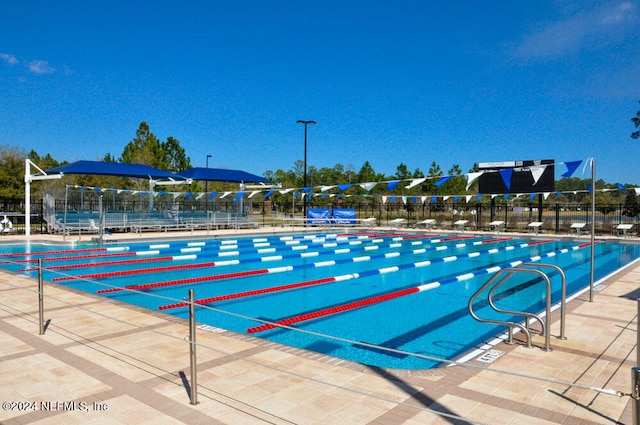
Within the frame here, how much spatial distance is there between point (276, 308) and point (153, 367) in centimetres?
366

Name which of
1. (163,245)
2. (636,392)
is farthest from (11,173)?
(636,392)

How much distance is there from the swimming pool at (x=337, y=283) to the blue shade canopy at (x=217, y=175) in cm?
568

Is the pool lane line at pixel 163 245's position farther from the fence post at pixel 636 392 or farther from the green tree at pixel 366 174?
the green tree at pixel 366 174

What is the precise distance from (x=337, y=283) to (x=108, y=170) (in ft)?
44.8

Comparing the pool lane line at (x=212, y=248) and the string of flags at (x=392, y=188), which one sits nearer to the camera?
the string of flags at (x=392, y=188)

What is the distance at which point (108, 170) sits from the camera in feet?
63.6

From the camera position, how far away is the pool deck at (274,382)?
3227mm

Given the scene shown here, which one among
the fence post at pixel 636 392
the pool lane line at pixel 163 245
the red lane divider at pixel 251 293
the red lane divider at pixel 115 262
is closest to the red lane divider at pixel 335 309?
the red lane divider at pixel 251 293

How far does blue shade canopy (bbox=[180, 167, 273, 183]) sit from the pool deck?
57.6ft

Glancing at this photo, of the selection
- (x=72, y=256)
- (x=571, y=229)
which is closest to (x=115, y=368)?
(x=72, y=256)

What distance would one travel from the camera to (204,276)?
10195 millimetres

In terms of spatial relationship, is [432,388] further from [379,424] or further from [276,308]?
[276,308]

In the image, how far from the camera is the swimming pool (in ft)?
20.5

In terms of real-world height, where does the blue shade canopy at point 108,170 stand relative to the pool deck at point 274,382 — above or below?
above
